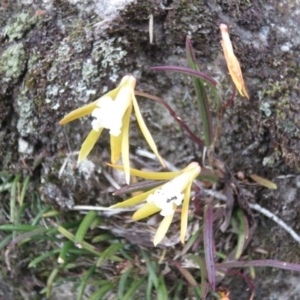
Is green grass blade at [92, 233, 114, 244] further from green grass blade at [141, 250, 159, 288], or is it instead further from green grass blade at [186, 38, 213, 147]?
green grass blade at [186, 38, 213, 147]

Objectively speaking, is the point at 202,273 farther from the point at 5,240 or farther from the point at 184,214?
the point at 5,240

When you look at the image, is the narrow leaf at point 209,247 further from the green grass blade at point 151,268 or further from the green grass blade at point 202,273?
the green grass blade at point 151,268

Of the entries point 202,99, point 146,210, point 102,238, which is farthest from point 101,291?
point 202,99

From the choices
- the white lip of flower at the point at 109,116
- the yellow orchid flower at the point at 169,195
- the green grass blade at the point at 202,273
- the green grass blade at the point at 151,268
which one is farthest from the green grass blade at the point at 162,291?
the white lip of flower at the point at 109,116

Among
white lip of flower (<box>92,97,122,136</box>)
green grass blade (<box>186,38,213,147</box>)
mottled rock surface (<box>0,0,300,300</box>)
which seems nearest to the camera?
white lip of flower (<box>92,97,122,136</box>)

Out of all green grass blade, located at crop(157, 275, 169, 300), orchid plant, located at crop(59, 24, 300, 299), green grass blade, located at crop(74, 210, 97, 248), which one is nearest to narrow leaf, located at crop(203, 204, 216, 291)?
orchid plant, located at crop(59, 24, 300, 299)
